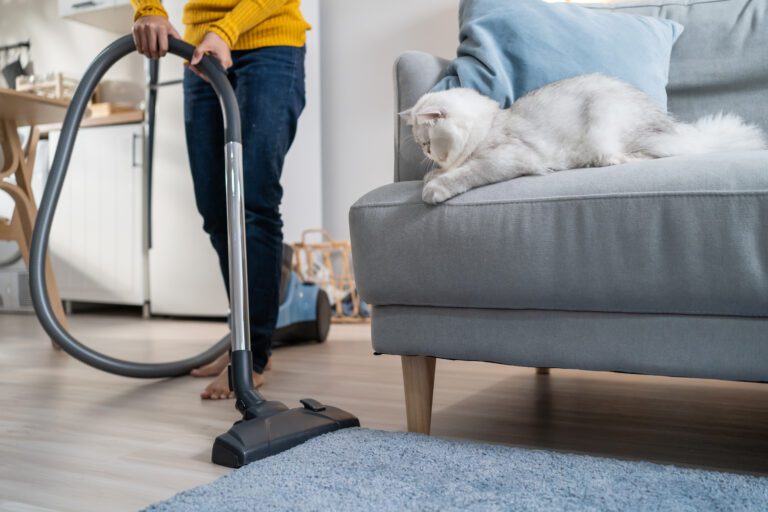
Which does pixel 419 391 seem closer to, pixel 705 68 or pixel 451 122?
pixel 451 122

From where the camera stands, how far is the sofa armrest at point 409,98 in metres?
1.55

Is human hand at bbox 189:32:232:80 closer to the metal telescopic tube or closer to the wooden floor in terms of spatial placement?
the metal telescopic tube

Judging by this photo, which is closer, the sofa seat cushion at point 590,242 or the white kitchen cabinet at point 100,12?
the sofa seat cushion at point 590,242

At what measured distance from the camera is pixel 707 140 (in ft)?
4.48

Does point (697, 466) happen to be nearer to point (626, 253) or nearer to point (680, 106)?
point (626, 253)

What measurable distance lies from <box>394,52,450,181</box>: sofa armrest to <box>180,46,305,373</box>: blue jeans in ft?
1.07

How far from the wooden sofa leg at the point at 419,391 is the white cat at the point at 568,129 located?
1.15 feet

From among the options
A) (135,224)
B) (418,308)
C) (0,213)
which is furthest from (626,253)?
(0,213)

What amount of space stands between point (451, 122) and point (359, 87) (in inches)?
99.5

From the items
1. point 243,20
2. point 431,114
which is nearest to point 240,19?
point 243,20

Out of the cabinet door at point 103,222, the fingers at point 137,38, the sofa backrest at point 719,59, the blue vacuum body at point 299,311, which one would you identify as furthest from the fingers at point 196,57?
the cabinet door at point 103,222

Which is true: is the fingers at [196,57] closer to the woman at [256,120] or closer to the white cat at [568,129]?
the woman at [256,120]

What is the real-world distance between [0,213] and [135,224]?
1204 millimetres

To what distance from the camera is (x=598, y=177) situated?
1.13 m
